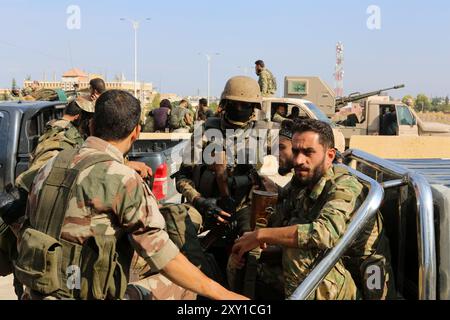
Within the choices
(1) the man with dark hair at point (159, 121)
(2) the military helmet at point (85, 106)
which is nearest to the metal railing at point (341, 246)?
(2) the military helmet at point (85, 106)

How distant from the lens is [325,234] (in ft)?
6.24

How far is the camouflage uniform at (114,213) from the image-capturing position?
1.82 metres

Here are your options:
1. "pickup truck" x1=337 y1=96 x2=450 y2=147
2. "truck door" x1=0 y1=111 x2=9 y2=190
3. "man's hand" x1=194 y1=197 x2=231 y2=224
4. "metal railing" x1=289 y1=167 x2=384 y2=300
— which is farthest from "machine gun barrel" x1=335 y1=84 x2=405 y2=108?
"metal railing" x1=289 y1=167 x2=384 y2=300

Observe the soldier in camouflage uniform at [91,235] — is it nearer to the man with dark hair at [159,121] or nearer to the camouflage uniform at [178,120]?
the camouflage uniform at [178,120]

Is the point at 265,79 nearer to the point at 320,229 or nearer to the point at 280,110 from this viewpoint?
the point at 280,110

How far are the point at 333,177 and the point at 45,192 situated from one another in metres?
1.22

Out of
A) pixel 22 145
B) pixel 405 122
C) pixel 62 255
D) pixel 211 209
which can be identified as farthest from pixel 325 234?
pixel 405 122

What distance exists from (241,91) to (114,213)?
148 cm

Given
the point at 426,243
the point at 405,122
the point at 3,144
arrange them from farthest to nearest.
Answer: the point at 405,122, the point at 3,144, the point at 426,243

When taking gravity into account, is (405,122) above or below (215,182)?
above

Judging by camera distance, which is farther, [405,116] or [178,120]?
[405,116]

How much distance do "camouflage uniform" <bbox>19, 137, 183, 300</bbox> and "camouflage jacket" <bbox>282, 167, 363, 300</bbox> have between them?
504 millimetres
